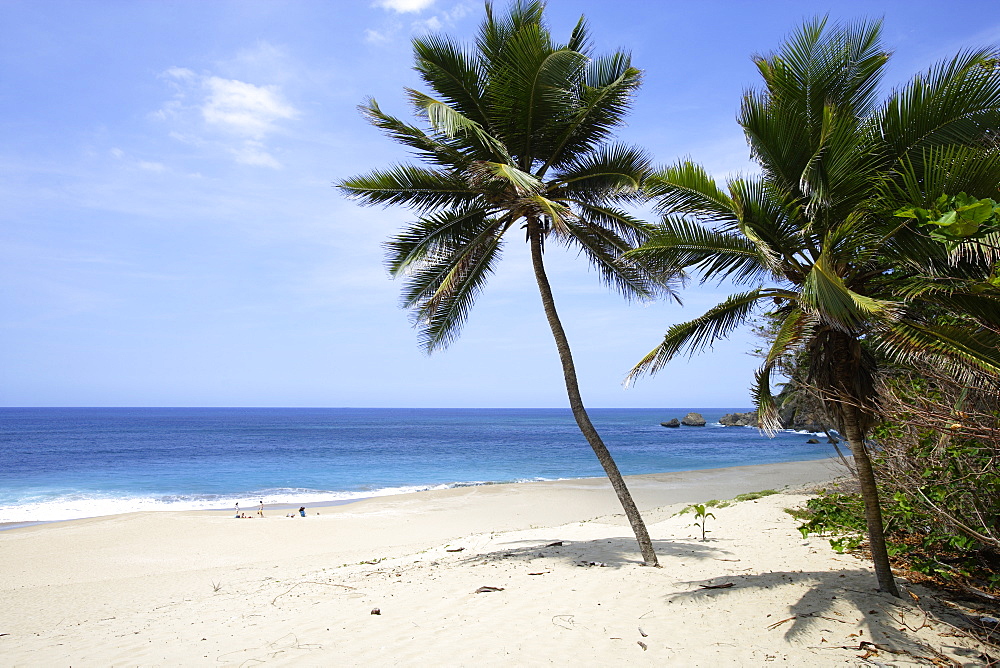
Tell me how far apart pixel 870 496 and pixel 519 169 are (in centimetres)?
580

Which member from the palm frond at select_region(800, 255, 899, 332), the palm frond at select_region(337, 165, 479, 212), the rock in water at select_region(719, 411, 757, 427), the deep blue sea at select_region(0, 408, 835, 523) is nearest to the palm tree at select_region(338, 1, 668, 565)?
the palm frond at select_region(337, 165, 479, 212)

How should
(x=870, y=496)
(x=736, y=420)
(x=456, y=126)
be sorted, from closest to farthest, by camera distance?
1. (x=870, y=496)
2. (x=456, y=126)
3. (x=736, y=420)

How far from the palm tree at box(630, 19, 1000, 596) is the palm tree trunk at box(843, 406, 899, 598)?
1cm

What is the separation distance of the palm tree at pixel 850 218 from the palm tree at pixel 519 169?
2272 mm

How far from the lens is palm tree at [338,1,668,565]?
26.9ft

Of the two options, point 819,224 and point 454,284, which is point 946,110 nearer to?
point 819,224

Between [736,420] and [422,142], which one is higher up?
[422,142]

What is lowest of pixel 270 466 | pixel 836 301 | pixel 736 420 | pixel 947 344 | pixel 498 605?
pixel 270 466

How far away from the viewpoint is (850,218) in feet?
16.1

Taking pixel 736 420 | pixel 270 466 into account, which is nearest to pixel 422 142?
pixel 270 466

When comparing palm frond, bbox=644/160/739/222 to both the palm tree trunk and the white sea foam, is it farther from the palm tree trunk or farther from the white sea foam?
the white sea foam

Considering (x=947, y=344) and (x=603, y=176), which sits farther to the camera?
(x=603, y=176)

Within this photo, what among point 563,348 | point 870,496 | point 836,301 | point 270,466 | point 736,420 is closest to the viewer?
point 836,301

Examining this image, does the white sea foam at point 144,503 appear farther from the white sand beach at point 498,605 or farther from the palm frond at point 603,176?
the palm frond at point 603,176
